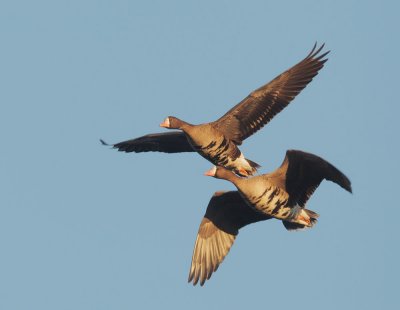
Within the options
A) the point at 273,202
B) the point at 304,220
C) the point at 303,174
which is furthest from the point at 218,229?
the point at 303,174

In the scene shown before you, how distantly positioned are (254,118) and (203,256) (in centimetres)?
338

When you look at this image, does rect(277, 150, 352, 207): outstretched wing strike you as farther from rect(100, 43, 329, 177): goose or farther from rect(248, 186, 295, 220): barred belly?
rect(100, 43, 329, 177): goose

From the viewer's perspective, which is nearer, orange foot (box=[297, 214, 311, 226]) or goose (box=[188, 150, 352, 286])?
goose (box=[188, 150, 352, 286])

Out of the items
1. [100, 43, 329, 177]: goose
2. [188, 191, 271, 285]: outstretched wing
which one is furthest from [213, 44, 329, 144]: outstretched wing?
[188, 191, 271, 285]: outstretched wing

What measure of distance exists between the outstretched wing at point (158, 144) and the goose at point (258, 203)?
2788 mm

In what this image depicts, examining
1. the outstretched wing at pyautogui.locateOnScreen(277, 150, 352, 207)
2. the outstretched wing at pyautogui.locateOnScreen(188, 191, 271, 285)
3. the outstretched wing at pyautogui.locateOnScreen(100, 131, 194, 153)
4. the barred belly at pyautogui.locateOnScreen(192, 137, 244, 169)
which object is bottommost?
the outstretched wing at pyautogui.locateOnScreen(188, 191, 271, 285)

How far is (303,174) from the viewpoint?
22.8 m

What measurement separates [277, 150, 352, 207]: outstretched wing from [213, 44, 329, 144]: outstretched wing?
291 centimetres

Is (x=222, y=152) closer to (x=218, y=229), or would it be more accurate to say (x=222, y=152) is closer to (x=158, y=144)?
(x=218, y=229)

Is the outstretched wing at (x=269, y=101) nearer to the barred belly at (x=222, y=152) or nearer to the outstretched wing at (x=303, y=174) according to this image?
the barred belly at (x=222, y=152)

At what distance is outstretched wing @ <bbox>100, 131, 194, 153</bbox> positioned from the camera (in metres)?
27.0

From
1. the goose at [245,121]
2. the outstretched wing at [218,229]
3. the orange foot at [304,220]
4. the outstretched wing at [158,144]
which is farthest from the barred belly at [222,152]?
the orange foot at [304,220]

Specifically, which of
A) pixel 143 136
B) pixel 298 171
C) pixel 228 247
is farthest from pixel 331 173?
pixel 143 136

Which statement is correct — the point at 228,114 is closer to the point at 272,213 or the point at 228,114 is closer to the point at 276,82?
the point at 276,82
